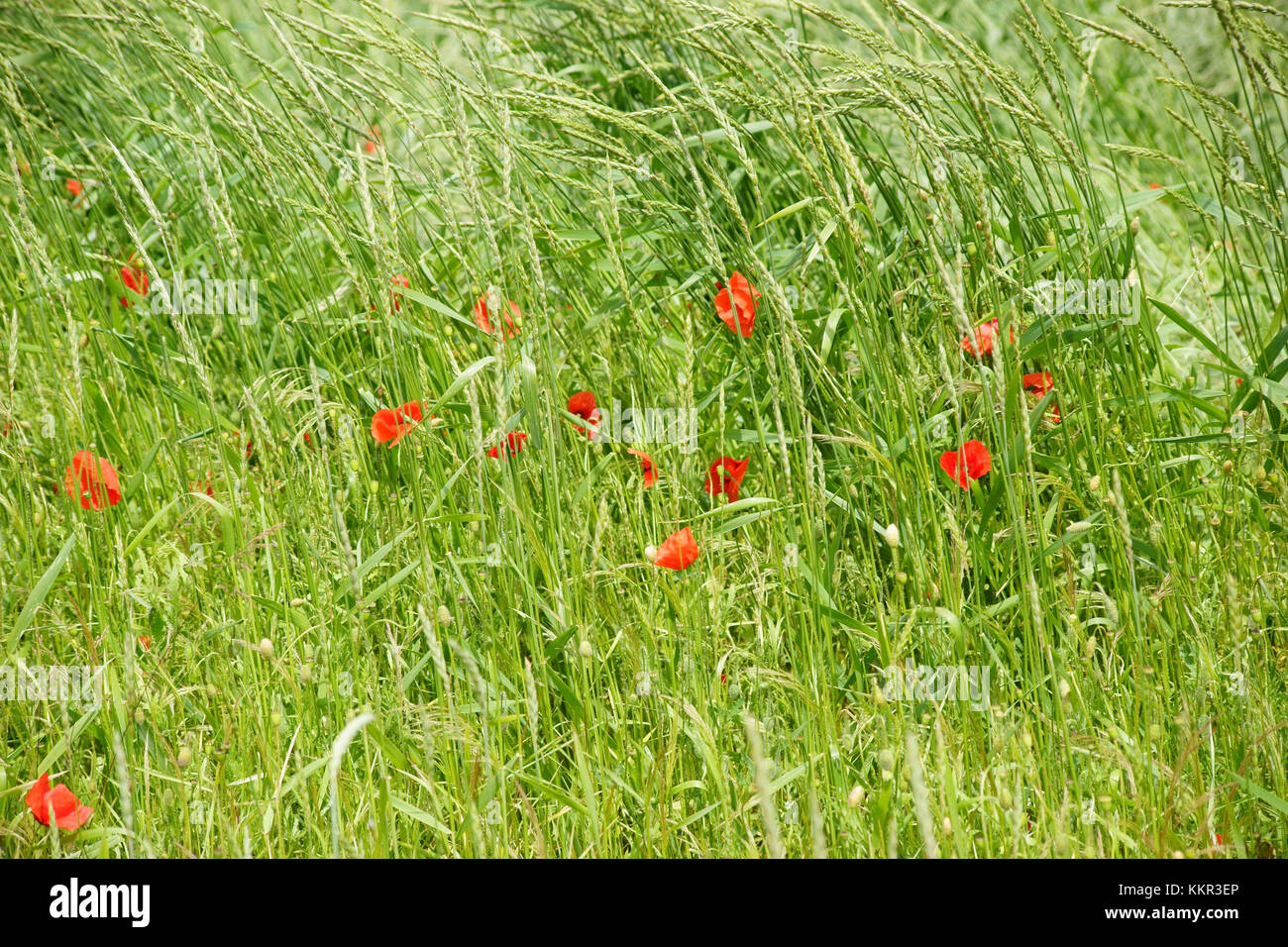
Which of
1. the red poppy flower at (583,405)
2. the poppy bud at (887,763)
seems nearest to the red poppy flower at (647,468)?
the red poppy flower at (583,405)

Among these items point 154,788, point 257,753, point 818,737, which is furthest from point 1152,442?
point 154,788

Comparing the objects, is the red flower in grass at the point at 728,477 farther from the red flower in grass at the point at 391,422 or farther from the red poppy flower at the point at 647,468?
the red flower in grass at the point at 391,422

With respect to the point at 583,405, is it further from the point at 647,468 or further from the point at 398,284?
the point at 398,284

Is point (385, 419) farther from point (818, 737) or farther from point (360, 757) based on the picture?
point (818, 737)

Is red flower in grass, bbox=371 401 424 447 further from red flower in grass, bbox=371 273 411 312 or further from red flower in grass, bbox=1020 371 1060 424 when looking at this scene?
red flower in grass, bbox=1020 371 1060 424

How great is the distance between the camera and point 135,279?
235 centimetres

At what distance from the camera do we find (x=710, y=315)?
81.4 inches

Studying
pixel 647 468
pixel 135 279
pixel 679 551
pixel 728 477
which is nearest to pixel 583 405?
pixel 647 468

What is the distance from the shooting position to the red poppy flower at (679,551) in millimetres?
1315

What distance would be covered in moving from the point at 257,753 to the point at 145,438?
935mm

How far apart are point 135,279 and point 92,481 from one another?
0.94 meters

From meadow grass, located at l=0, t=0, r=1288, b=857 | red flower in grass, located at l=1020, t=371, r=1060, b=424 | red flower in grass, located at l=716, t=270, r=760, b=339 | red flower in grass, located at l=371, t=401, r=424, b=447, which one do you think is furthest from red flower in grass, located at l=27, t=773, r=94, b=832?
red flower in grass, located at l=1020, t=371, r=1060, b=424

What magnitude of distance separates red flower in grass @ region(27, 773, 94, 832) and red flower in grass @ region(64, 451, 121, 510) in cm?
48

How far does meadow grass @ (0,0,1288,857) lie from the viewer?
1.24 metres
